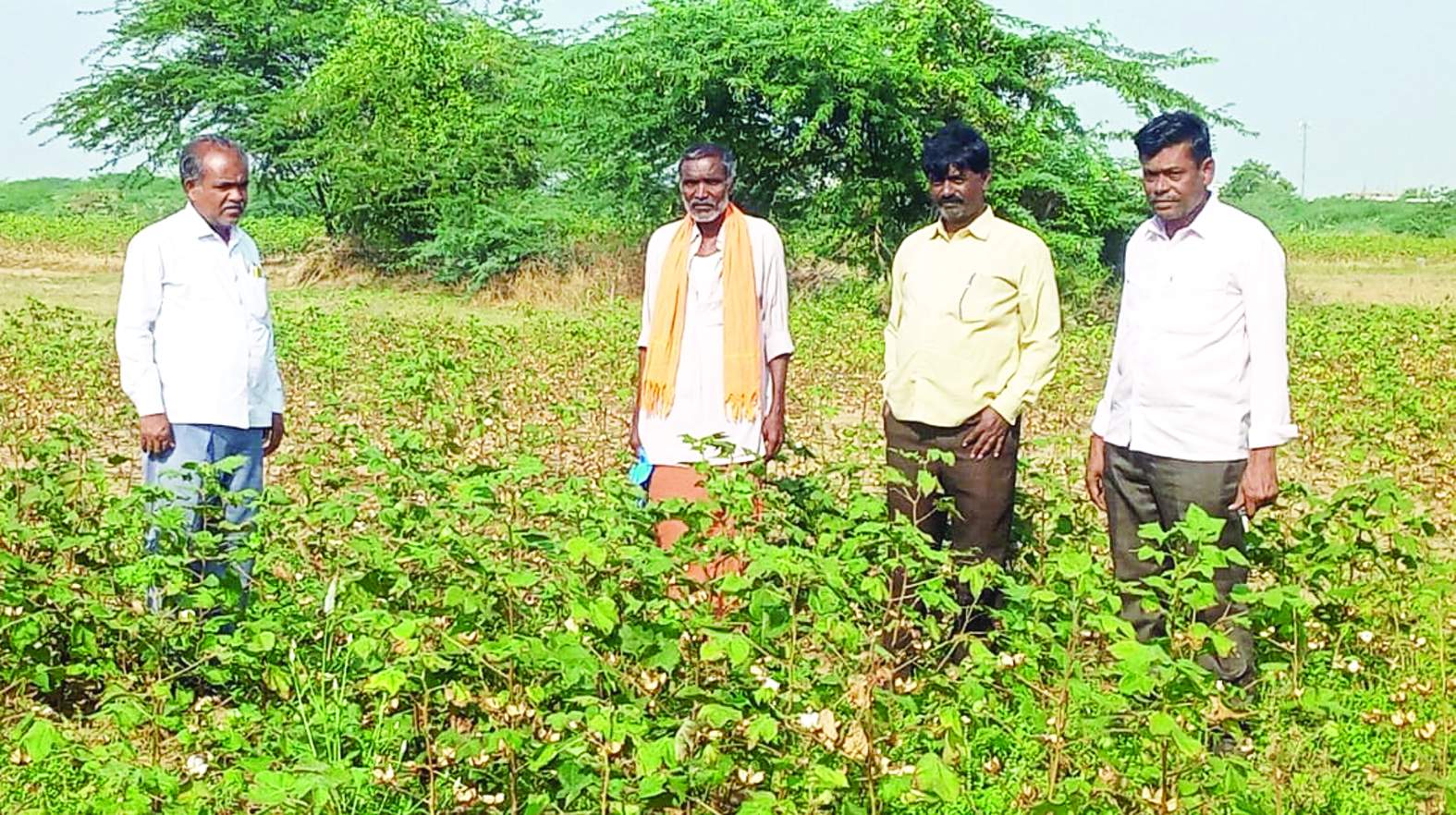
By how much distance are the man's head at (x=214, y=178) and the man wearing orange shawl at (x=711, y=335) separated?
118 cm

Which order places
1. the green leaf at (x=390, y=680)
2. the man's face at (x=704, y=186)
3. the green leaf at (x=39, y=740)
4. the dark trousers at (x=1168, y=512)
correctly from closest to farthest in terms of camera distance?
1. the green leaf at (x=39, y=740)
2. the green leaf at (x=390, y=680)
3. the dark trousers at (x=1168, y=512)
4. the man's face at (x=704, y=186)

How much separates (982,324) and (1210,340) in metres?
0.68

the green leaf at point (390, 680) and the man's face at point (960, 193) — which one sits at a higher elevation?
the man's face at point (960, 193)

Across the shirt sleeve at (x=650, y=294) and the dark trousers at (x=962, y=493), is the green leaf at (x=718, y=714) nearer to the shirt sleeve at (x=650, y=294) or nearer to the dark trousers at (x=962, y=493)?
the dark trousers at (x=962, y=493)

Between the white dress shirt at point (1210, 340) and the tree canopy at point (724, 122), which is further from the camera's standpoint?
the tree canopy at point (724, 122)

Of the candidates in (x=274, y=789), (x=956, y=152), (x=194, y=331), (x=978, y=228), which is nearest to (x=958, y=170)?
(x=956, y=152)

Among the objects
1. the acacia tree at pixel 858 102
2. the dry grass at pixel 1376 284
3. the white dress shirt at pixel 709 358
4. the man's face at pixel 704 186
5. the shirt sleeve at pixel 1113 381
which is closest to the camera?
the shirt sleeve at pixel 1113 381

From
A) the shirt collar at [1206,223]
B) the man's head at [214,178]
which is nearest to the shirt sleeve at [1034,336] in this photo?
the shirt collar at [1206,223]

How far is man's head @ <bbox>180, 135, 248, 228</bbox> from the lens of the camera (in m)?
4.00

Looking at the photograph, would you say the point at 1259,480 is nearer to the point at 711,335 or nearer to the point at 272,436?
the point at 711,335

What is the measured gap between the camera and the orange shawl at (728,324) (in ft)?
13.7

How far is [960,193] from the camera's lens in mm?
3959

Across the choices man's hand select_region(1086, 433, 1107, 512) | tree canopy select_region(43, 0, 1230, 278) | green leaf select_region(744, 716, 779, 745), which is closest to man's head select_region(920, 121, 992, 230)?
man's hand select_region(1086, 433, 1107, 512)

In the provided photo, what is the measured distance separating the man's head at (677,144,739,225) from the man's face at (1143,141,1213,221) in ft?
3.91
